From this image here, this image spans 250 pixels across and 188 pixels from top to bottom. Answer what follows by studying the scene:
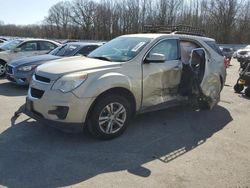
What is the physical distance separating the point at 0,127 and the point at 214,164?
3.77 meters

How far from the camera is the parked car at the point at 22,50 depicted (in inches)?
458

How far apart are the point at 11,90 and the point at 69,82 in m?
5.19

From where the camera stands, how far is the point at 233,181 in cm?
396

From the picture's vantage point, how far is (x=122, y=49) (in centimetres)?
588

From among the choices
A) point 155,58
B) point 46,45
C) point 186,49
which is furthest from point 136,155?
point 46,45

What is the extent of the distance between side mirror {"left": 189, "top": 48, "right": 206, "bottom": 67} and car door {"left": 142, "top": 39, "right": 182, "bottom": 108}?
1.22 feet

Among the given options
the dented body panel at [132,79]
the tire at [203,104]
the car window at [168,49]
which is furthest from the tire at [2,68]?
the tire at [203,104]

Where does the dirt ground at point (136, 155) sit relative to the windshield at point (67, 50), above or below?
below

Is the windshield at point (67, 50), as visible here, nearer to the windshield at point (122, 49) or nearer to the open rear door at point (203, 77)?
the windshield at point (122, 49)

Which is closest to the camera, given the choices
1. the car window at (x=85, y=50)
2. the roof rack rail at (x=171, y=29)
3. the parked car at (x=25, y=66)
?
the roof rack rail at (x=171, y=29)

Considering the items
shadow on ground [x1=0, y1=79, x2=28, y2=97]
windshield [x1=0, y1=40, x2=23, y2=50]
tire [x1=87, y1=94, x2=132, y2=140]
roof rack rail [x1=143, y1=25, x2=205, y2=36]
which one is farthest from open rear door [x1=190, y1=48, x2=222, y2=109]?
windshield [x1=0, y1=40, x2=23, y2=50]

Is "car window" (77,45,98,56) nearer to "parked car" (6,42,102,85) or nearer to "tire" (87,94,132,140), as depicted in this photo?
"parked car" (6,42,102,85)

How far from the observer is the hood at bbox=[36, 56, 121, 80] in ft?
16.1

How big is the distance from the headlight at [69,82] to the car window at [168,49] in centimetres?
164
